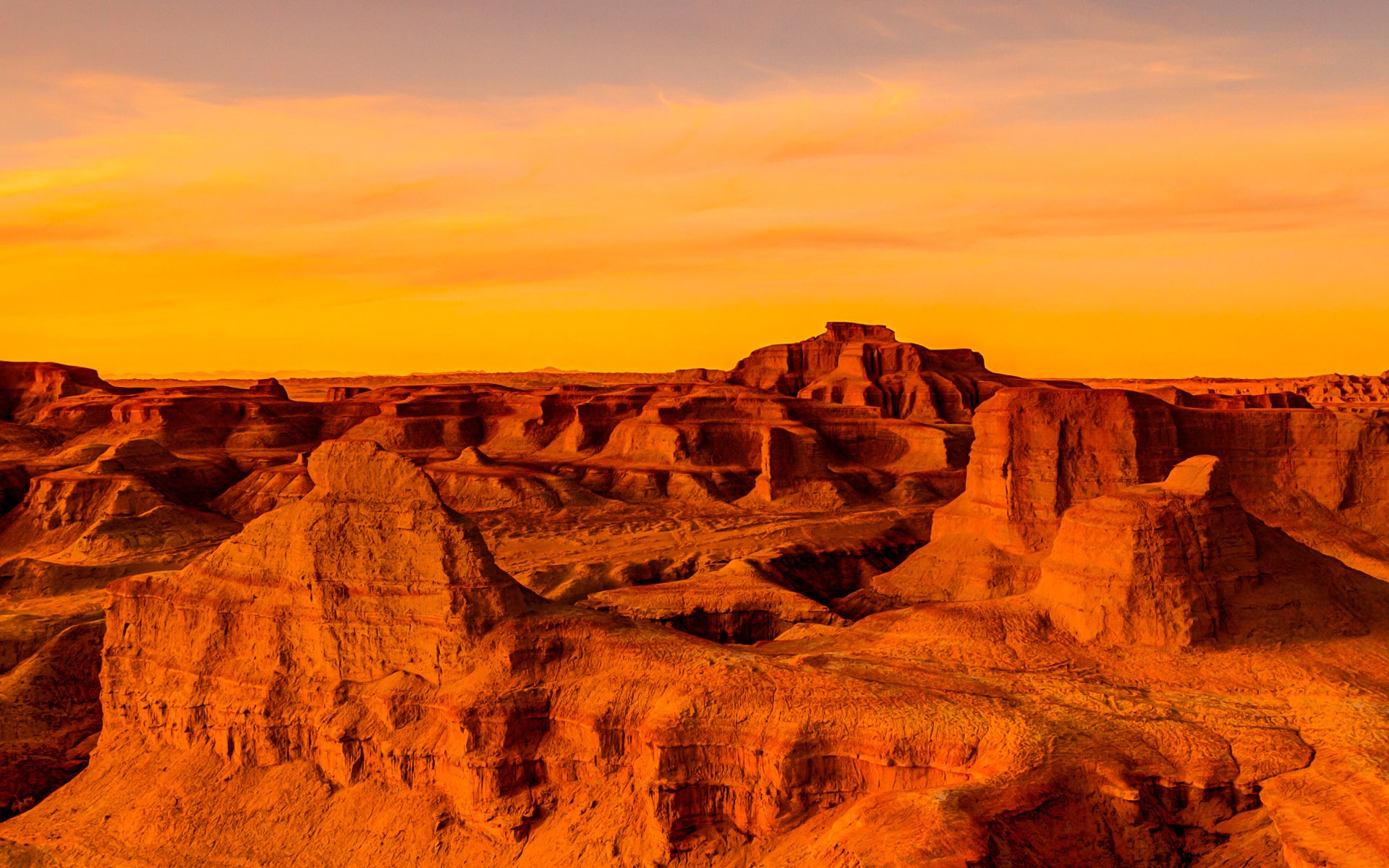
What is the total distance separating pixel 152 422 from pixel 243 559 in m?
66.8

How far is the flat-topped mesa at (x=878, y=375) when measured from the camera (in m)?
94.9

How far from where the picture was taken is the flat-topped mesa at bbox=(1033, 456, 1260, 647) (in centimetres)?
2300

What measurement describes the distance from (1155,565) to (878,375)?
7896 centimetres

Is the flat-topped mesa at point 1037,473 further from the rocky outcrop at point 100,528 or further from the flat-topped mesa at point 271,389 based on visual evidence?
the flat-topped mesa at point 271,389

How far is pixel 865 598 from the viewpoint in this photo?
37500 mm

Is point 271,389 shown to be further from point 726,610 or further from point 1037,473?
point 1037,473

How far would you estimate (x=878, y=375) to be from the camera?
101m

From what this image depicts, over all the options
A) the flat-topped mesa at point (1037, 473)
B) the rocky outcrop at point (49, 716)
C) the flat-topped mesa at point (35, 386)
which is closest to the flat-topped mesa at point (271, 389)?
the flat-topped mesa at point (35, 386)

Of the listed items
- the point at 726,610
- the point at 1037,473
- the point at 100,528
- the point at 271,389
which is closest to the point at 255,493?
the point at 100,528

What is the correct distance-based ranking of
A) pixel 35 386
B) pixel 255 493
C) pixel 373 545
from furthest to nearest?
pixel 35 386
pixel 255 493
pixel 373 545

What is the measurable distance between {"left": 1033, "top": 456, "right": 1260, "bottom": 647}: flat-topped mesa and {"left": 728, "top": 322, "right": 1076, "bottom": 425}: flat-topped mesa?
2390 inches

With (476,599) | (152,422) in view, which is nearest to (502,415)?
(152,422)

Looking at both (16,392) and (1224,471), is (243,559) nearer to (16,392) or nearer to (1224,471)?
(1224,471)

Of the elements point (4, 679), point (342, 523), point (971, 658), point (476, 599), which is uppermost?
point (342, 523)
